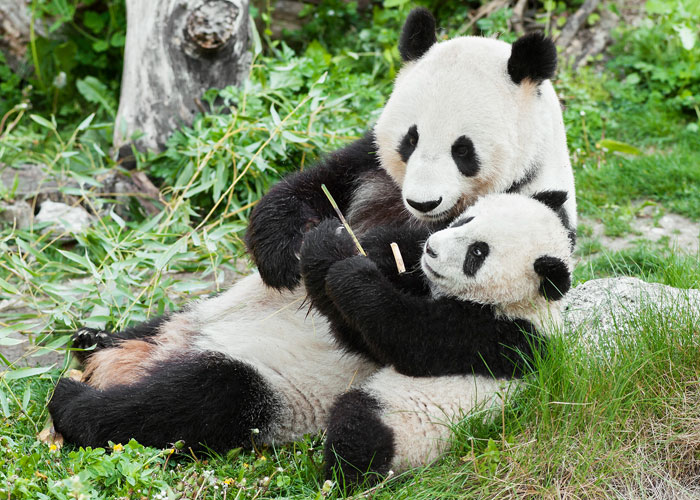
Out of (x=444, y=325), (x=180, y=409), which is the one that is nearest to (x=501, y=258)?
(x=444, y=325)

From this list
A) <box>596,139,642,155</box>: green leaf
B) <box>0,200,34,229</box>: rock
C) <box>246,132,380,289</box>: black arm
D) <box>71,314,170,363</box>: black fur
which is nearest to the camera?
<box>246,132,380,289</box>: black arm

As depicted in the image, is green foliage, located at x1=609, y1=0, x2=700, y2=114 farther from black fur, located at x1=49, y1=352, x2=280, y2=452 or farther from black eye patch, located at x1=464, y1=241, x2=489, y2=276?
black fur, located at x1=49, y1=352, x2=280, y2=452

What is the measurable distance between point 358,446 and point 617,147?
164 inches

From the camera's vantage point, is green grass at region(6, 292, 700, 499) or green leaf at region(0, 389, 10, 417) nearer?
green grass at region(6, 292, 700, 499)

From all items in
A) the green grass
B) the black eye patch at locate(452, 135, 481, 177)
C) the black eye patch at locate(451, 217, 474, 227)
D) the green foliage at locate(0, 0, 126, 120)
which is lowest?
the green grass

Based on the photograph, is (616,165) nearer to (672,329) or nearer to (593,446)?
(672,329)

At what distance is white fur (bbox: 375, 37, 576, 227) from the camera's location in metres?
3.12

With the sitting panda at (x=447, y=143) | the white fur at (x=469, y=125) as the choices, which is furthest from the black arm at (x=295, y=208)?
the white fur at (x=469, y=125)

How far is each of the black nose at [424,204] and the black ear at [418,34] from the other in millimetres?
758

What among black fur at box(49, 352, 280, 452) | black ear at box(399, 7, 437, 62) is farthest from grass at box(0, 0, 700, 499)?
black ear at box(399, 7, 437, 62)

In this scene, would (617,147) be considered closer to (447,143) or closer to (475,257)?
(447,143)

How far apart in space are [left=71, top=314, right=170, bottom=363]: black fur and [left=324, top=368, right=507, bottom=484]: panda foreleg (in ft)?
4.03

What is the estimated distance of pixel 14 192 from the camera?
551 centimetres

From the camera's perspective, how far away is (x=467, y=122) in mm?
3123
